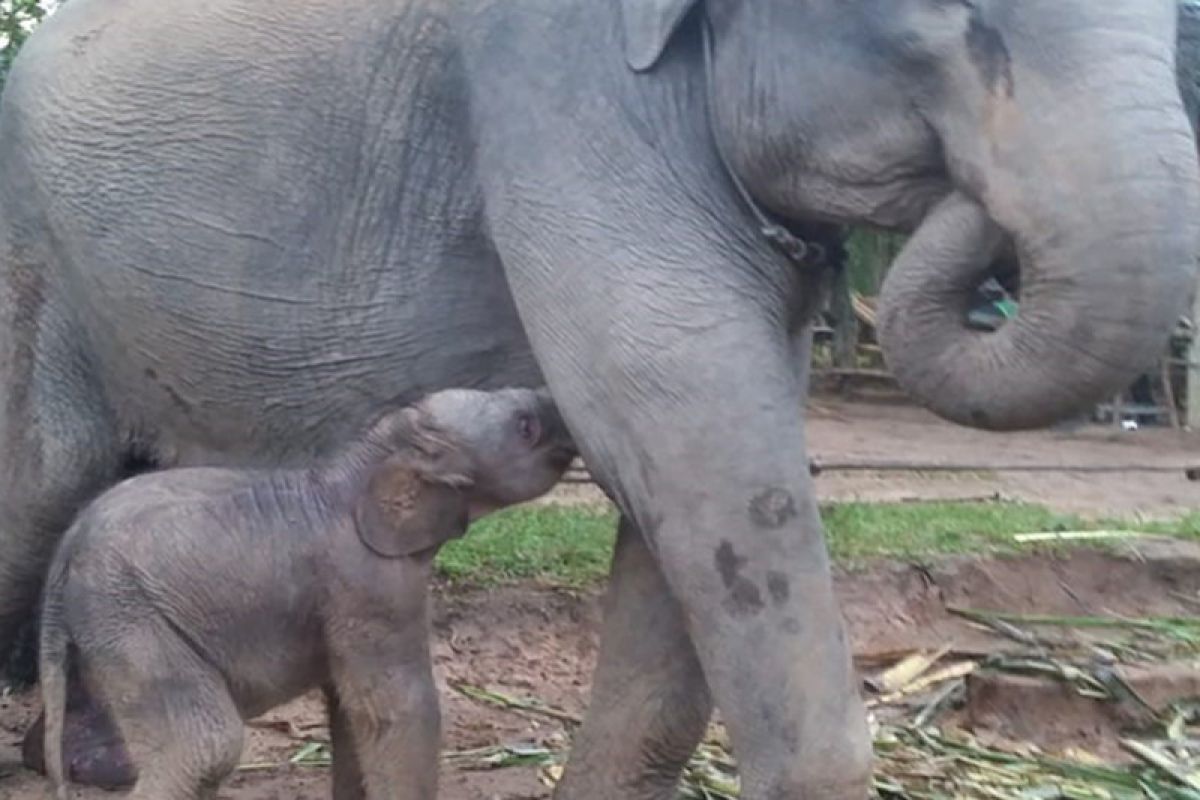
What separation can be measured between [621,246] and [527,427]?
35 centimetres

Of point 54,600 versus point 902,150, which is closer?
point 902,150

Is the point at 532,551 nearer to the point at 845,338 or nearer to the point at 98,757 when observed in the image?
the point at 98,757

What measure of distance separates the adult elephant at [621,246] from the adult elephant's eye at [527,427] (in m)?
0.08

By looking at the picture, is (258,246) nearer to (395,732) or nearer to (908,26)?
(395,732)

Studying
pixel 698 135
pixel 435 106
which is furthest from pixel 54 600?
pixel 698 135

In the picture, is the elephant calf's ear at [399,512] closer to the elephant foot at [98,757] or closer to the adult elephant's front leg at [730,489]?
the adult elephant's front leg at [730,489]

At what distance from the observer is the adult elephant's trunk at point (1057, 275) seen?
7.02 ft

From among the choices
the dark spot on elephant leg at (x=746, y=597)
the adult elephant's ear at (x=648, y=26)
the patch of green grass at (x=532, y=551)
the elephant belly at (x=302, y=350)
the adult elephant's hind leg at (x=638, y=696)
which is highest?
the adult elephant's ear at (x=648, y=26)

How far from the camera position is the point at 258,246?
9.14 feet

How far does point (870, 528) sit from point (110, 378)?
3216 mm

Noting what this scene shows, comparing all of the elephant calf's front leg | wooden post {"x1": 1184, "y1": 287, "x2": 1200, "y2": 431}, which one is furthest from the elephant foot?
wooden post {"x1": 1184, "y1": 287, "x2": 1200, "y2": 431}

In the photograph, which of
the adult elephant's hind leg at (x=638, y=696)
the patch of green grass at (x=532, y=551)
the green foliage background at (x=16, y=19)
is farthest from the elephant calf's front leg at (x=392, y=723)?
the green foliage background at (x=16, y=19)

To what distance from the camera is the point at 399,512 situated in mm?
2719

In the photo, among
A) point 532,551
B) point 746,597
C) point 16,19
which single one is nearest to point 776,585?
point 746,597
